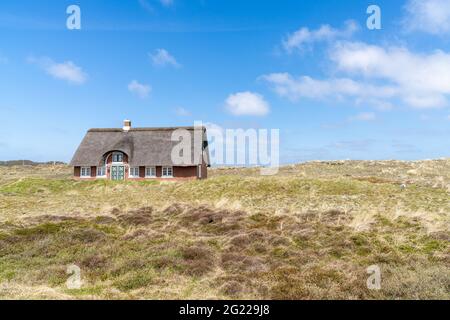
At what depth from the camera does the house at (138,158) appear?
146 feet

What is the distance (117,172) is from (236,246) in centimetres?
3362

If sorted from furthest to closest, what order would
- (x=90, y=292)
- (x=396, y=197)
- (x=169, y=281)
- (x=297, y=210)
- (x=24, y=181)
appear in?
1. (x=24, y=181)
2. (x=396, y=197)
3. (x=297, y=210)
4. (x=169, y=281)
5. (x=90, y=292)

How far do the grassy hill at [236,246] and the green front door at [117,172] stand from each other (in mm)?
16742

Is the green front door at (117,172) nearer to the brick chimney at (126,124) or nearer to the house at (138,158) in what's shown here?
the house at (138,158)

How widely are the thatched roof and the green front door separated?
1594 mm

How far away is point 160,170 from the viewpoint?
44906 millimetres

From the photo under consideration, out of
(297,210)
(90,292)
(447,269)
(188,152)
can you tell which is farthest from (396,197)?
(188,152)

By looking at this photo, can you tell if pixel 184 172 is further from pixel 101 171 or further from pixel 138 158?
pixel 101 171

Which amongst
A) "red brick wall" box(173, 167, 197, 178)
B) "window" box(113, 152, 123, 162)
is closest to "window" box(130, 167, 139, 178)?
"window" box(113, 152, 123, 162)

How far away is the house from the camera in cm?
4444

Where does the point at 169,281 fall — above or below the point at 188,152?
below
